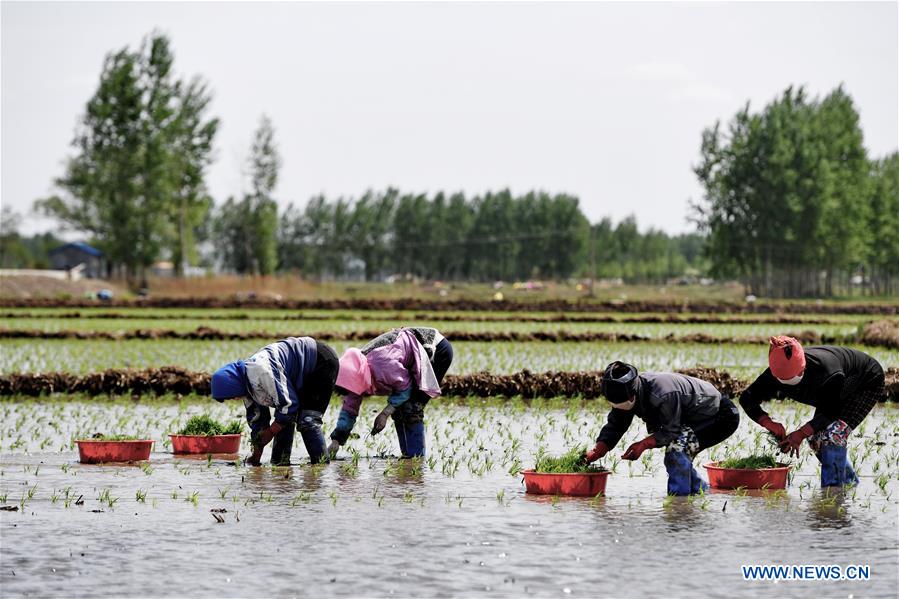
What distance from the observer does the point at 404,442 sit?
11195mm

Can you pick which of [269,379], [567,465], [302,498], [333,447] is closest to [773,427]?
[567,465]

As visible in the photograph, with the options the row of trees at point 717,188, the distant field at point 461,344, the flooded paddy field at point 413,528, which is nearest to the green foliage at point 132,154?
the row of trees at point 717,188

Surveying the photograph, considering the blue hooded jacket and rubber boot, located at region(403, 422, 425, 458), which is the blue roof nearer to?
rubber boot, located at region(403, 422, 425, 458)

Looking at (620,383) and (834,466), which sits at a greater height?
(620,383)

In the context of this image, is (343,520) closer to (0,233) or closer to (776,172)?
(776,172)

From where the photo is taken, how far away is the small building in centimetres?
12506

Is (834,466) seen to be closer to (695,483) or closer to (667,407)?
(695,483)

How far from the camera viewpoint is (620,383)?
877 centimetres

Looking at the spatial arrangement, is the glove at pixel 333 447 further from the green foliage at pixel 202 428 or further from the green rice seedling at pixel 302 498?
the green rice seedling at pixel 302 498

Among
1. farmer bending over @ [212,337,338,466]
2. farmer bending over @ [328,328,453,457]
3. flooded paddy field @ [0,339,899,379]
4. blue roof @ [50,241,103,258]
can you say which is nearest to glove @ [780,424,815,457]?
farmer bending over @ [328,328,453,457]

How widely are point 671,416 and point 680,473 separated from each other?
0.46 metres

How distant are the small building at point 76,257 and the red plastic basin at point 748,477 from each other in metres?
119

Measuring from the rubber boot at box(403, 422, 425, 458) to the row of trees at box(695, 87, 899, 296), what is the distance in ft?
230

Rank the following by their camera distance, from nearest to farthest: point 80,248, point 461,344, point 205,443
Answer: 1. point 205,443
2. point 461,344
3. point 80,248
